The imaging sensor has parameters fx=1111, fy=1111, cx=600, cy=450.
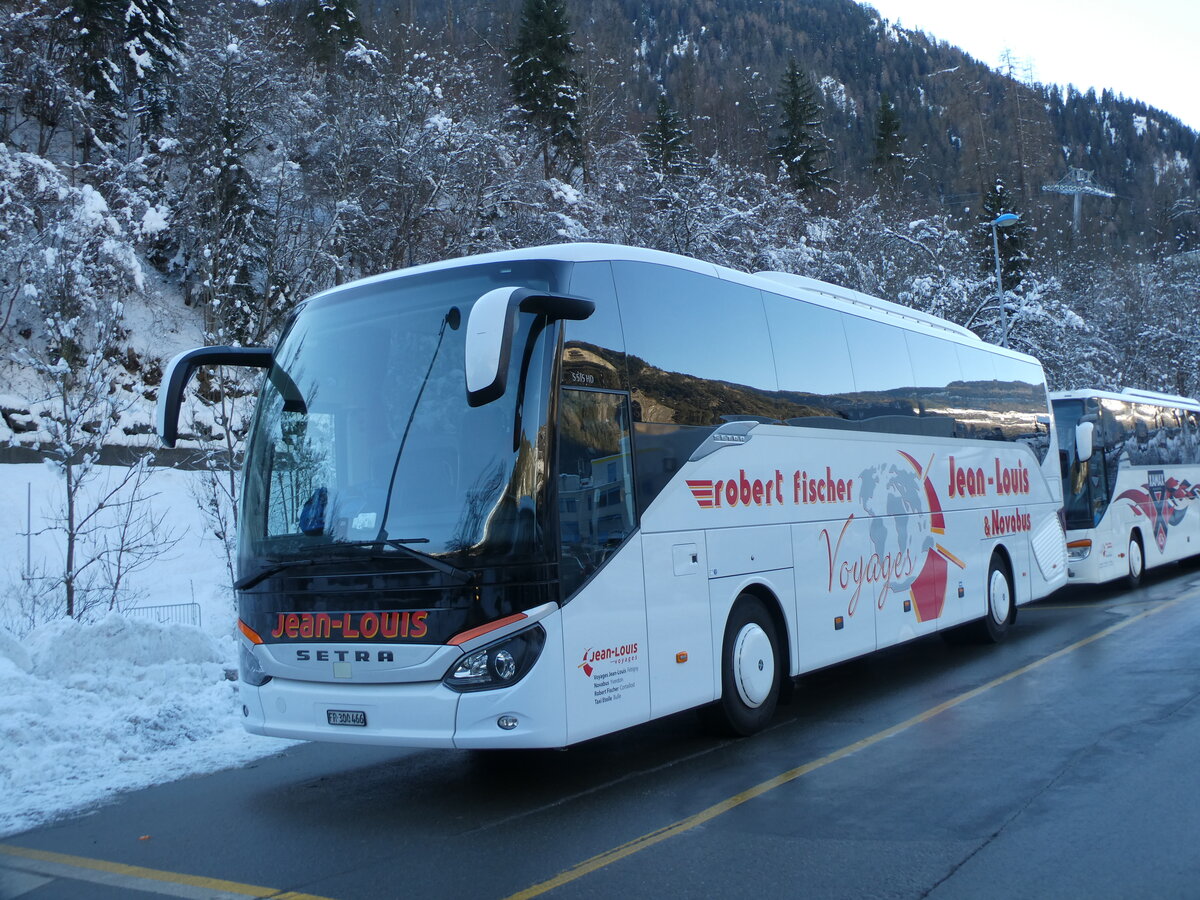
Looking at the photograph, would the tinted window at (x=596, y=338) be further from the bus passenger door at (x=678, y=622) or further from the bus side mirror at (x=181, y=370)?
the bus side mirror at (x=181, y=370)

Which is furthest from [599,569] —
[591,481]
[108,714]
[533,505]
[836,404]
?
[108,714]

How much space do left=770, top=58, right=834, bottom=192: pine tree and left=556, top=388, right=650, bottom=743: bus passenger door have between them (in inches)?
1881

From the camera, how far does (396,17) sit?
4447cm

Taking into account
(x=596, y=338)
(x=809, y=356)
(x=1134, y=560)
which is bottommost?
(x=1134, y=560)

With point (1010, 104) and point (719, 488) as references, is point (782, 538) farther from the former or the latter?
point (1010, 104)

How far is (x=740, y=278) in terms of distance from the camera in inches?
374

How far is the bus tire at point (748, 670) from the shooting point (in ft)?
28.0

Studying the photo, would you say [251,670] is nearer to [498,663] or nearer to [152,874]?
[152,874]

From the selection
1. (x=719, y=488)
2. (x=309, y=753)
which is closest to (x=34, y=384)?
A: (x=309, y=753)

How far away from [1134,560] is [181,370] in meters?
17.8

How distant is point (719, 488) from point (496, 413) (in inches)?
92.4

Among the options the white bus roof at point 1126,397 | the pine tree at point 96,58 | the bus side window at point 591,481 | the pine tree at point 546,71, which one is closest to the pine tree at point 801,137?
the pine tree at point 546,71

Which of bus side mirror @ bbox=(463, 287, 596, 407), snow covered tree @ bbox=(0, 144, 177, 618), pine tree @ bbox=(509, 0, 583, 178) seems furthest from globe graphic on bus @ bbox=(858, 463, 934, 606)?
pine tree @ bbox=(509, 0, 583, 178)

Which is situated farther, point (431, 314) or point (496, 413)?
point (431, 314)
